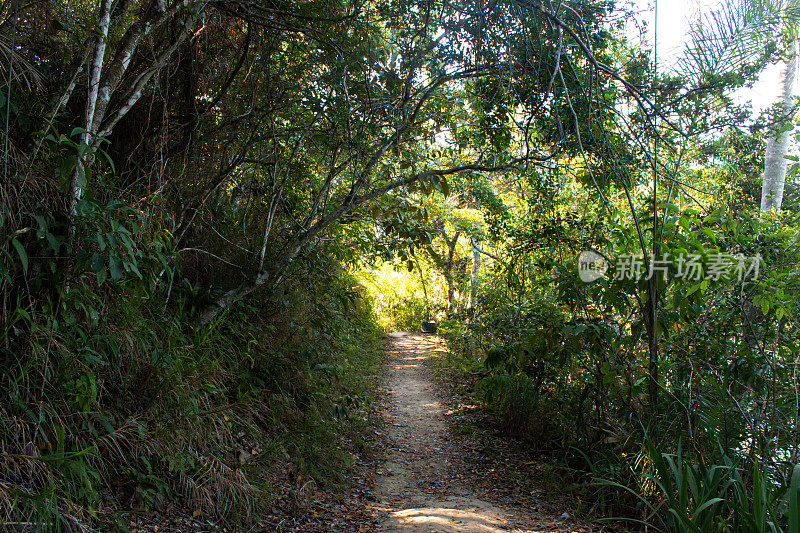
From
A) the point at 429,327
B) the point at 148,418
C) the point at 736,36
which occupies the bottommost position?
the point at 429,327

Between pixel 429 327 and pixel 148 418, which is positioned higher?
pixel 148 418

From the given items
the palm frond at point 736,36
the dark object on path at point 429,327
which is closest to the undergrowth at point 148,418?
the palm frond at point 736,36

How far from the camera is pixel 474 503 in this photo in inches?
153

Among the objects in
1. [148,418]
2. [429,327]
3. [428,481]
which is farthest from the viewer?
[429,327]

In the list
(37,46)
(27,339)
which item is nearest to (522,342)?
(27,339)

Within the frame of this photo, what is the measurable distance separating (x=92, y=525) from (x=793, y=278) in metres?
4.55

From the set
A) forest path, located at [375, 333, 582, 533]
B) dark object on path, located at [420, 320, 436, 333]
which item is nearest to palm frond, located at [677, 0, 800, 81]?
forest path, located at [375, 333, 582, 533]

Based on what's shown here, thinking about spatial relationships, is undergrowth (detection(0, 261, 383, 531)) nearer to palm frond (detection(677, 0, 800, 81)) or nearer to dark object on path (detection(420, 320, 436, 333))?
palm frond (detection(677, 0, 800, 81))

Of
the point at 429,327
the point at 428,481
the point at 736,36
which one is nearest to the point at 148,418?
the point at 428,481

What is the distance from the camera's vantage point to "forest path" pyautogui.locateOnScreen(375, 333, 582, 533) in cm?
326

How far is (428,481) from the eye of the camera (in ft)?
15.0

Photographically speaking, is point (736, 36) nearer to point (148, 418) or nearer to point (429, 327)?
point (148, 418)

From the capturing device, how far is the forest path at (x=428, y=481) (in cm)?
326

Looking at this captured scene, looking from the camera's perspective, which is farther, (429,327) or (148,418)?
(429,327)
